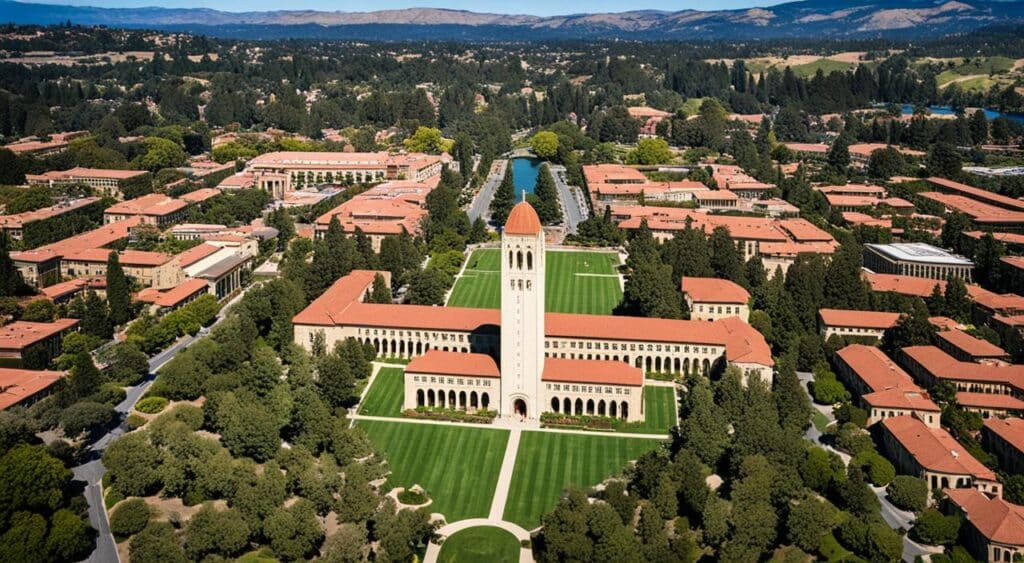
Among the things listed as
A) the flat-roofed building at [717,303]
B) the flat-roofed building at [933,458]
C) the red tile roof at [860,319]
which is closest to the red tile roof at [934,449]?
the flat-roofed building at [933,458]

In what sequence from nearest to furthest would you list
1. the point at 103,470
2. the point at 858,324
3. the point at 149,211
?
the point at 103,470, the point at 858,324, the point at 149,211

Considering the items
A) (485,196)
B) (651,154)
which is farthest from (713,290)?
(651,154)

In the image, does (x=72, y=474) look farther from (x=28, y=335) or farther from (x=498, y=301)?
(x=498, y=301)

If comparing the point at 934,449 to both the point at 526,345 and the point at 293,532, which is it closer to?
the point at 526,345

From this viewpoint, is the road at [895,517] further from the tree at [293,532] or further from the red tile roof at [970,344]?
the tree at [293,532]

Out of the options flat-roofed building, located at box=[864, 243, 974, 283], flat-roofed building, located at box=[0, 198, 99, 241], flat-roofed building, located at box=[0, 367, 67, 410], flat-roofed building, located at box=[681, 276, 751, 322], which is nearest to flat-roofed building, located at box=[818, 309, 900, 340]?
flat-roofed building, located at box=[681, 276, 751, 322]

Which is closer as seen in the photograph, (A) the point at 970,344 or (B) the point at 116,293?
(A) the point at 970,344

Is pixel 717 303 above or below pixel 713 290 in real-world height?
below
